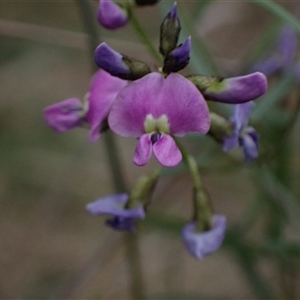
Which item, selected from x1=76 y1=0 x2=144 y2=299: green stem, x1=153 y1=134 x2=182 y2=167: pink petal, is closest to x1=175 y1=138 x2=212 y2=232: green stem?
x1=153 y1=134 x2=182 y2=167: pink petal

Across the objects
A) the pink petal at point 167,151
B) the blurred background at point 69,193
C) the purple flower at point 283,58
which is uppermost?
the pink petal at point 167,151

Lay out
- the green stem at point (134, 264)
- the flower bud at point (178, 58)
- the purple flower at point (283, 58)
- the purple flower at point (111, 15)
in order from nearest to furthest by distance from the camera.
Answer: the flower bud at point (178, 58)
the purple flower at point (111, 15)
the purple flower at point (283, 58)
the green stem at point (134, 264)

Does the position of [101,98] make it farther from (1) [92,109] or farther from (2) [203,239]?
(2) [203,239]

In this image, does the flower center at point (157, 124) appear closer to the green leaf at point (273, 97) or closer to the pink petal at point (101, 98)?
the pink petal at point (101, 98)

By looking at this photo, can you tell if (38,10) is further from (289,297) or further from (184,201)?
(289,297)

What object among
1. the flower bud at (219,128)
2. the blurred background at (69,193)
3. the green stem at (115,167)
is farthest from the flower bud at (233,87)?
the blurred background at (69,193)

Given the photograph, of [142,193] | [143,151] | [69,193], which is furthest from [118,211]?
[69,193]

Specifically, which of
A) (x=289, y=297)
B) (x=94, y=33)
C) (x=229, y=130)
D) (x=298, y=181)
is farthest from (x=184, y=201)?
(x=229, y=130)
